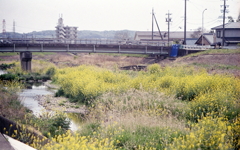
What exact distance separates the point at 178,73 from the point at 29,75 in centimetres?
2232

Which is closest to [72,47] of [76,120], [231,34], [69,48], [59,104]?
[69,48]

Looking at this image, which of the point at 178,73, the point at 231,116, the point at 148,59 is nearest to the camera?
the point at 231,116

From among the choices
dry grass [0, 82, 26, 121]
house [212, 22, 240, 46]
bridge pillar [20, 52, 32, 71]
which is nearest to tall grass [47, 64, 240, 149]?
dry grass [0, 82, 26, 121]

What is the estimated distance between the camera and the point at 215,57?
38062 millimetres

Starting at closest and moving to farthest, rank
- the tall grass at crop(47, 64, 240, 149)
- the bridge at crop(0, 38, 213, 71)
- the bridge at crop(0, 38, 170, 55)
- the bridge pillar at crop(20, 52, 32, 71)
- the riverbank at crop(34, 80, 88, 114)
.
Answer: the tall grass at crop(47, 64, 240, 149), the riverbank at crop(34, 80, 88, 114), the bridge at crop(0, 38, 170, 55), the bridge at crop(0, 38, 213, 71), the bridge pillar at crop(20, 52, 32, 71)

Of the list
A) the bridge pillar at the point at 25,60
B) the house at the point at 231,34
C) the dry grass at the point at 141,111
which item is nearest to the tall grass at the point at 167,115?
the dry grass at the point at 141,111

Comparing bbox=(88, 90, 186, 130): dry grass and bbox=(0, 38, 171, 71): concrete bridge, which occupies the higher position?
bbox=(0, 38, 171, 71): concrete bridge

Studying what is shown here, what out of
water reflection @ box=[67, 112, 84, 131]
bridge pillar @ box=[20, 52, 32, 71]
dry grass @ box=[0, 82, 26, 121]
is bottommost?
water reflection @ box=[67, 112, 84, 131]

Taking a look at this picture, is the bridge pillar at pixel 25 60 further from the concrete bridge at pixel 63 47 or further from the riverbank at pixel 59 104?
Answer: the riverbank at pixel 59 104

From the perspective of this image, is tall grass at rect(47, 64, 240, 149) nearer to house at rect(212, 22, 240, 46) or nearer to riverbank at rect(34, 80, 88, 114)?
riverbank at rect(34, 80, 88, 114)

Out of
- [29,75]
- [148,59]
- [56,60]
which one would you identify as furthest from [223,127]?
[56,60]

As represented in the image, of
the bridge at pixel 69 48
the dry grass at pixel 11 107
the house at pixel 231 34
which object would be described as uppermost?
the house at pixel 231 34

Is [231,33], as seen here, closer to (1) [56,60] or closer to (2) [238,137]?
(1) [56,60]

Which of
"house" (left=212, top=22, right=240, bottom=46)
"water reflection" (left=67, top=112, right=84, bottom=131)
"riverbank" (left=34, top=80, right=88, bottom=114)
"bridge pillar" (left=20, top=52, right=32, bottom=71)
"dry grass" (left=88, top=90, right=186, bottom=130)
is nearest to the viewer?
"dry grass" (left=88, top=90, right=186, bottom=130)
